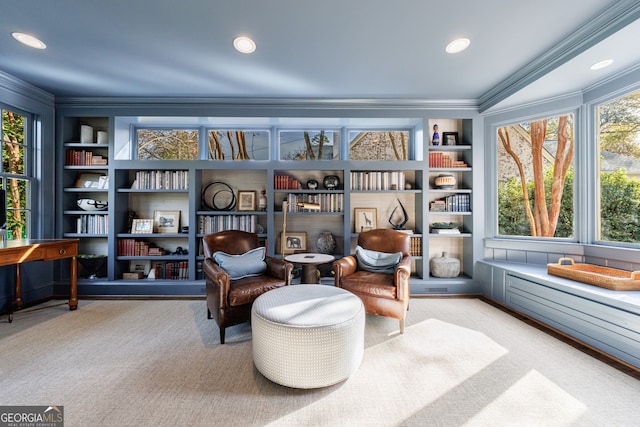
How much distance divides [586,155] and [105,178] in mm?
6111

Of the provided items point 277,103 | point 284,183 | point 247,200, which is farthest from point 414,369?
point 277,103

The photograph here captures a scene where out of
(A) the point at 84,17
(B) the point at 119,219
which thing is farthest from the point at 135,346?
(A) the point at 84,17

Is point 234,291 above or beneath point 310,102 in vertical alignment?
beneath

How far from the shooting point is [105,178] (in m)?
3.64

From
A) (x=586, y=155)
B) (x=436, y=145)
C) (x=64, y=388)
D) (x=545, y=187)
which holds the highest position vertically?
(x=436, y=145)

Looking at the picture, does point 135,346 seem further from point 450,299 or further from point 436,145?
point 436,145

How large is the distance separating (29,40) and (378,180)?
385 centimetres

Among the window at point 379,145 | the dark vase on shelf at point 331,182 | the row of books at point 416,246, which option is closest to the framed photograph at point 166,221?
the dark vase on shelf at point 331,182

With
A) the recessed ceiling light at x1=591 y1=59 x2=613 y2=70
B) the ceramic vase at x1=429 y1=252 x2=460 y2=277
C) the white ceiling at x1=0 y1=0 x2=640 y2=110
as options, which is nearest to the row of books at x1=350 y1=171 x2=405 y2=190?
the white ceiling at x1=0 y1=0 x2=640 y2=110

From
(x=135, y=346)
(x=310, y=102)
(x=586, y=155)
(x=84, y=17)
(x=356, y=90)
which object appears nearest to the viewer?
(x=84, y=17)

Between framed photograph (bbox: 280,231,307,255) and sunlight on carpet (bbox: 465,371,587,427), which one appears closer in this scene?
sunlight on carpet (bbox: 465,371,587,427)

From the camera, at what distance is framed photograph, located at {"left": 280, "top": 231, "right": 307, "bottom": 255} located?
3848 millimetres

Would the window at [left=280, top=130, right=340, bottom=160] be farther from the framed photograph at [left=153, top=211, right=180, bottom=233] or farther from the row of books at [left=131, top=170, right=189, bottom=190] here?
the framed photograph at [left=153, top=211, right=180, bottom=233]

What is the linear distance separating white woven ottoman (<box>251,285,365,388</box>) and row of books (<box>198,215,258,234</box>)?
76.4 inches
